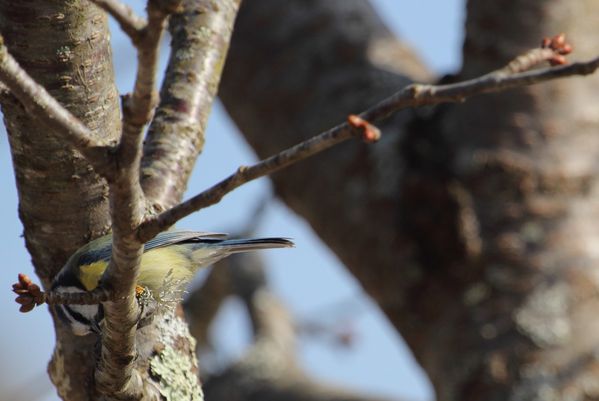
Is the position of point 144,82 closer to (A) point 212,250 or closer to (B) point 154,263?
(B) point 154,263

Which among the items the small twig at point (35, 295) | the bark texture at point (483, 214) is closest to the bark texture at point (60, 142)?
the small twig at point (35, 295)

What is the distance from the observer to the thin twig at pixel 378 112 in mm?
1084

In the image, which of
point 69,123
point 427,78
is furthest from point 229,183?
point 427,78

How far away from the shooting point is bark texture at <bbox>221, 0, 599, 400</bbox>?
247 centimetres

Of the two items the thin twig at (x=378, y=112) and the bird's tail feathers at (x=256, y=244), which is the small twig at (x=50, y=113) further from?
the bird's tail feathers at (x=256, y=244)

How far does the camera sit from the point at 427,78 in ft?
10.5

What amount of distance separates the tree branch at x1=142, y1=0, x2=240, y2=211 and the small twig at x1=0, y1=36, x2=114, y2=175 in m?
0.64

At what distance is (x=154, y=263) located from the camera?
1998 millimetres

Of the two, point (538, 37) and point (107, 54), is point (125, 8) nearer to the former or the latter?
point (107, 54)

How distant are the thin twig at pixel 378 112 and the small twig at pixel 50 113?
10 cm

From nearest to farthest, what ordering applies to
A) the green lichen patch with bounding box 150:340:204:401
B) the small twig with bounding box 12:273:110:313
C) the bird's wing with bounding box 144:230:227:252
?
the small twig with bounding box 12:273:110:313 < the green lichen patch with bounding box 150:340:204:401 < the bird's wing with bounding box 144:230:227:252

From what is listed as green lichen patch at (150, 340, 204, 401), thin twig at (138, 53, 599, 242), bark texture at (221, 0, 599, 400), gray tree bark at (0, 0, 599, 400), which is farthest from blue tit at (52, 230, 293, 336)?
bark texture at (221, 0, 599, 400)

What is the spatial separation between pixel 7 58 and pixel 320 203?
198 cm

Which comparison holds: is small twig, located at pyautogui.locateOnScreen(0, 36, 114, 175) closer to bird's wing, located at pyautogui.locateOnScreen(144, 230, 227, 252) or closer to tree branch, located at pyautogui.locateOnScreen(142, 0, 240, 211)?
tree branch, located at pyautogui.locateOnScreen(142, 0, 240, 211)
